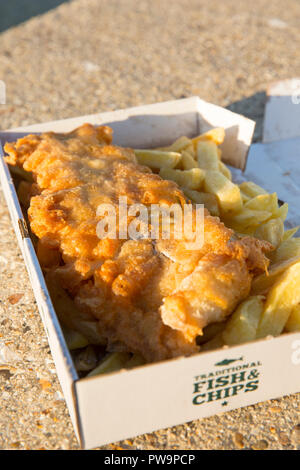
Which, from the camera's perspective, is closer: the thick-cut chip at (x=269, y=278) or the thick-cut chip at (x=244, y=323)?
the thick-cut chip at (x=244, y=323)

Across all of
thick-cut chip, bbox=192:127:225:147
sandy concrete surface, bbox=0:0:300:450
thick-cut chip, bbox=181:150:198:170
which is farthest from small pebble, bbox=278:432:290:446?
thick-cut chip, bbox=192:127:225:147

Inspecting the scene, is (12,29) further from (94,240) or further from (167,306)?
(167,306)

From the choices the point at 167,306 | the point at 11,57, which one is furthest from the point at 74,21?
the point at 167,306

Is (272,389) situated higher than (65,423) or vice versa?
(272,389)

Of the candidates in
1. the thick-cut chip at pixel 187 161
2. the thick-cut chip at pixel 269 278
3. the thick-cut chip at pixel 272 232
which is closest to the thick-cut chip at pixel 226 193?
the thick-cut chip at pixel 272 232

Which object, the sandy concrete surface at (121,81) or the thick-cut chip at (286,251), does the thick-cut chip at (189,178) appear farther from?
the sandy concrete surface at (121,81)

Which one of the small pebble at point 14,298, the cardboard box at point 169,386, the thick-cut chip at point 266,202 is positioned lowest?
the small pebble at point 14,298
